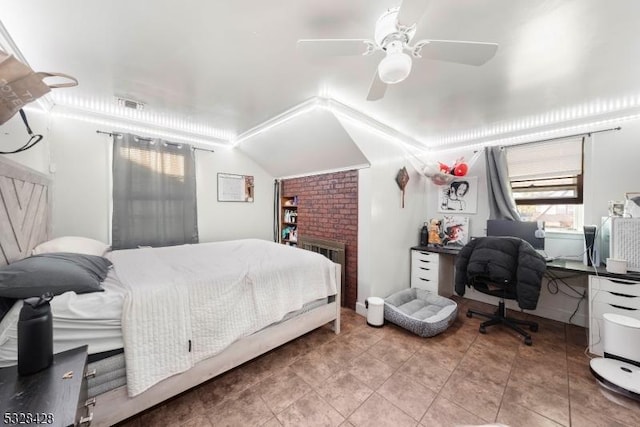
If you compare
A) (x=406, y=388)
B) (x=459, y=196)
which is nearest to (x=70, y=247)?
(x=406, y=388)

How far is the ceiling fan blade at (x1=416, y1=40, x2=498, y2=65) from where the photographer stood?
1.19 meters

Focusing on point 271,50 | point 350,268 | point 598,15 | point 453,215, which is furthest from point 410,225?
point 271,50

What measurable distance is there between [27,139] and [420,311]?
4.27 metres

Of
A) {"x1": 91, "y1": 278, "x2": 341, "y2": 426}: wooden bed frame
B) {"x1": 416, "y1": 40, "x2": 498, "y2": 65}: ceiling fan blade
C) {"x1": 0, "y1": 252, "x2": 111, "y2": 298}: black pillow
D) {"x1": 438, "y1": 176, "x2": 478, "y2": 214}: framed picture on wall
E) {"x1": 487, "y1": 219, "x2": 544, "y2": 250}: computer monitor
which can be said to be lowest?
{"x1": 91, "y1": 278, "x2": 341, "y2": 426}: wooden bed frame

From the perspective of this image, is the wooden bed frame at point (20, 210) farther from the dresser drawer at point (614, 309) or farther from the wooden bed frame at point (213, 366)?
the dresser drawer at point (614, 309)

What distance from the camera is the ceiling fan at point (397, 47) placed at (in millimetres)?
1174

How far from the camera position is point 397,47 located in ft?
4.07

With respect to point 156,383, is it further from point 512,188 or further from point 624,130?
point 624,130

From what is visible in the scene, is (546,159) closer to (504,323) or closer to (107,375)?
(504,323)

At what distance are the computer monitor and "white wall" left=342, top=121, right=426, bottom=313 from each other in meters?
1.06

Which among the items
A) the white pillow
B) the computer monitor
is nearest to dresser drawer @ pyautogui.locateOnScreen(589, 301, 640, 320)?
the computer monitor

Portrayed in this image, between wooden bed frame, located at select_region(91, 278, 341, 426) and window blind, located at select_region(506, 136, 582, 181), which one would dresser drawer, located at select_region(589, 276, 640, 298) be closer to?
window blind, located at select_region(506, 136, 582, 181)

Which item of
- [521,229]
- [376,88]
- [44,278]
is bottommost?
[44,278]

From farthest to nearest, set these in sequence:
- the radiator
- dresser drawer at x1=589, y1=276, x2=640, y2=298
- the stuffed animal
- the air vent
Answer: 1. the stuffed animal
2. the radiator
3. the air vent
4. dresser drawer at x1=589, y1=276, x2=640, y2=298
